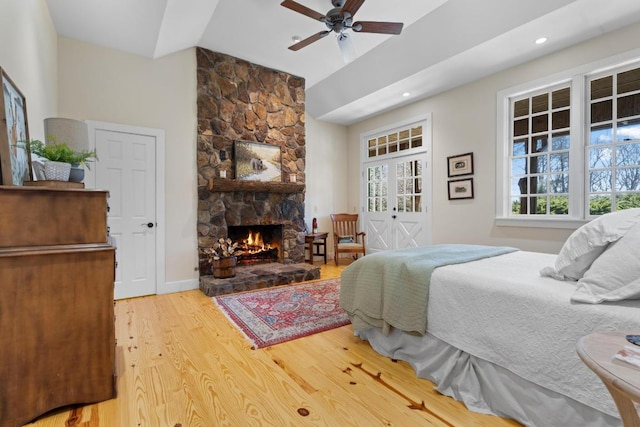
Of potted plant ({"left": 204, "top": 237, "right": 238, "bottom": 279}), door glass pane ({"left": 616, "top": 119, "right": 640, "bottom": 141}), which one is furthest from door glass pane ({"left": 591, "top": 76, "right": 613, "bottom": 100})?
potted plant ({"left": 204, "top": 237, "right": 238, "bottom": 279})

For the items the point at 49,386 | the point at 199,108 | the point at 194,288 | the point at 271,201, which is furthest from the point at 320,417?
the point at 199,108

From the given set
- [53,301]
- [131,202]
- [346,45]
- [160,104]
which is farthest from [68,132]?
[346,45]

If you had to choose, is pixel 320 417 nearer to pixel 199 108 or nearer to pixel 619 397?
pixel 619 397

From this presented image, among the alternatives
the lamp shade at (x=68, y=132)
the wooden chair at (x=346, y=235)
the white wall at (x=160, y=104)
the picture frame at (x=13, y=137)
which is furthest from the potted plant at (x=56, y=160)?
the wooden chair at (x=346, y=235)

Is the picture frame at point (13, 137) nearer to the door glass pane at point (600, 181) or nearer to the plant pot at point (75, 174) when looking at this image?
the plant pot at point (75, 174)

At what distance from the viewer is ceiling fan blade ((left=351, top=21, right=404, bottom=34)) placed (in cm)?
299

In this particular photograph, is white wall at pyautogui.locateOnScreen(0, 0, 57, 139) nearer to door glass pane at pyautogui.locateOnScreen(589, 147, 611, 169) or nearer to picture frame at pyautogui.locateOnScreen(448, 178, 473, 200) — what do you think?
picture frame at pyautogui.locateOnScreen(448, 178, 473, 200)

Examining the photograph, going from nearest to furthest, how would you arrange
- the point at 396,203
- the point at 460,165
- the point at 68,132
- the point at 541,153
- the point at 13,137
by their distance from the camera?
the point at 13,137 → the point at 68,132 → the point at 541,153 → the point at 460,165 → the point at 396,203

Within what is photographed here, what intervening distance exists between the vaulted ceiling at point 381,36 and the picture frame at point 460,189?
1.43 metres

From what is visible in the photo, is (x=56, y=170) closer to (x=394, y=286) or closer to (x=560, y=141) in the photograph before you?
(x=394, y=286)

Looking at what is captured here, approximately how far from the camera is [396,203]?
5.64 m

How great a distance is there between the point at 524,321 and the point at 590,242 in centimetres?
51

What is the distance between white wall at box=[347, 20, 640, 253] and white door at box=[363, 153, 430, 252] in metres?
0.31

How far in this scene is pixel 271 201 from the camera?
477 cm
